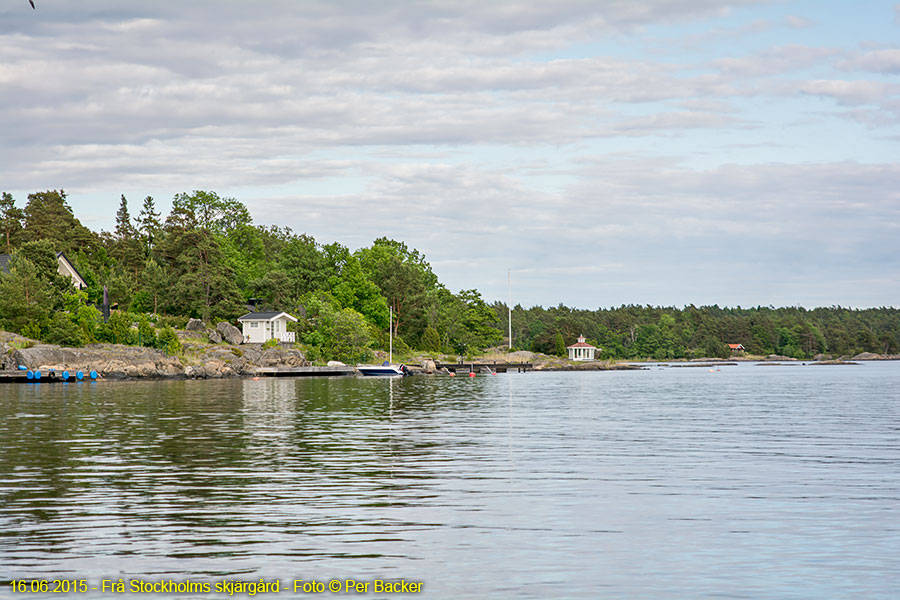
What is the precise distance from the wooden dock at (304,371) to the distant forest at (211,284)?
315 inches

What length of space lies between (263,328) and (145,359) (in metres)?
25.7

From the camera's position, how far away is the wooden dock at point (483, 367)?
141 metres

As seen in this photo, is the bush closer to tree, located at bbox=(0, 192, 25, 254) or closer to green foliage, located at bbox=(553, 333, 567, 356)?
tree, located at bbox=(0, 192, 25, 254)

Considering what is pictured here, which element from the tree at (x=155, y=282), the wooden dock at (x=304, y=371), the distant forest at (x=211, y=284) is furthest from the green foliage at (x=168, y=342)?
the tree at (x=155, y=282)

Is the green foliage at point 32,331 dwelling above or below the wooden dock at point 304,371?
above

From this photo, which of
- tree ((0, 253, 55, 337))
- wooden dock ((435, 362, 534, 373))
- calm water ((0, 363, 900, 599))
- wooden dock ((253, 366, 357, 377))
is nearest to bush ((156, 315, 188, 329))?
wooden dock ((253, 366, 357, 377))

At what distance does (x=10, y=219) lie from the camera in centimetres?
13012

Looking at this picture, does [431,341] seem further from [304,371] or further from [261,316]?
[304,371]

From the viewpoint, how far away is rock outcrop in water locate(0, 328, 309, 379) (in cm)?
8762

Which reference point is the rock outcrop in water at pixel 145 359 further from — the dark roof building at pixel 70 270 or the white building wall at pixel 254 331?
the dark roof building at pixel 70 270

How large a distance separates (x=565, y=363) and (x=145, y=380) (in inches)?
3894

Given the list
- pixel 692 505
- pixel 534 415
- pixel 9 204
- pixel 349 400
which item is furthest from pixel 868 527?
pixel 9 204

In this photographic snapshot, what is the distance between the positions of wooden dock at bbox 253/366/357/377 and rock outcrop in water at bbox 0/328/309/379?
4.93ft

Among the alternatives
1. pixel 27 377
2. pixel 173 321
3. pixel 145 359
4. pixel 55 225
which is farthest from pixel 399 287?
pixel 27 377
